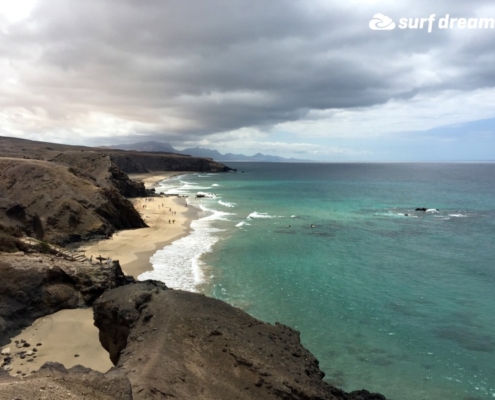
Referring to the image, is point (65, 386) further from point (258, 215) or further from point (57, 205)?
point (258, 215)

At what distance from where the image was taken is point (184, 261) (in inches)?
1231

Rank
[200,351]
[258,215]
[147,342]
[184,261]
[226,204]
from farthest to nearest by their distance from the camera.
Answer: [226,204]
[258,215]
[184,261]
[147,342]
[200,351]

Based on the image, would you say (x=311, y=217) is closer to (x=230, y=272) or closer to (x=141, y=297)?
(x=230, y=272)

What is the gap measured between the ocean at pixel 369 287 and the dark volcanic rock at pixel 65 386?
1014 centimetres

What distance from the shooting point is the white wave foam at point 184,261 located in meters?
26.3

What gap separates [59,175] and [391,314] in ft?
120

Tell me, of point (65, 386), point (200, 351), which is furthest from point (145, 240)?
point (65, 386)

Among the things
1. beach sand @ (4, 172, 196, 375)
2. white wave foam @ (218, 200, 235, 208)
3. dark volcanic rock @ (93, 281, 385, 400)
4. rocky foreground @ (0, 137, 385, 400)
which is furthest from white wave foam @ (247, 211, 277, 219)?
dark volcanic rock @ (93, 281, 385, 400)

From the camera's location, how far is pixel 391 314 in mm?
21891

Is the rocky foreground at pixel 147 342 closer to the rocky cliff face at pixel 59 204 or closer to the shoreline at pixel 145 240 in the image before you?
the shoreline at pixel 145 240

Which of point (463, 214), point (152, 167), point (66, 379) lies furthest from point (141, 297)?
point (152, 167)

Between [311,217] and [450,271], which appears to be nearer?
[450,271]

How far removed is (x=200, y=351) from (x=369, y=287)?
60.1 feet

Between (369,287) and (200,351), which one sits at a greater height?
(200,351)
